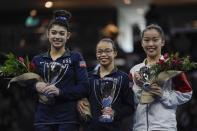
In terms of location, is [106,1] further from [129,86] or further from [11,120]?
[129,86]

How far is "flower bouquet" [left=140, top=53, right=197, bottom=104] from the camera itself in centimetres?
482

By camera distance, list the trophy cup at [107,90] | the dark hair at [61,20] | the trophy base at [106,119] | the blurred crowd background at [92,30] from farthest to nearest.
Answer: the blurred crowd background at [92,30] < the dark hair at [61,20] < the trophy cup at [107,90] < the trophy base at [106,119]

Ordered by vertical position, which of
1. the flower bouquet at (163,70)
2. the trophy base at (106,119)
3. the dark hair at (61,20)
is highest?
the dark hair at (61,20)

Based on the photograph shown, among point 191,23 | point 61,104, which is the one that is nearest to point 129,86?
point 61,104

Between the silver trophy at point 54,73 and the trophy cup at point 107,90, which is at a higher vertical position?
the silver trophy at point 54,73

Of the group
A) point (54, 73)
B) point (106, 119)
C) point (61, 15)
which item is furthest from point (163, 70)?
point (61, 15)

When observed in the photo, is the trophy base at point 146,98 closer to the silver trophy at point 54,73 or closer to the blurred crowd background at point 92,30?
the silver trophy at point 54,73

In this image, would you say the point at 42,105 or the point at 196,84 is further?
the point at 196,84

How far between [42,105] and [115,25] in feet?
25.5

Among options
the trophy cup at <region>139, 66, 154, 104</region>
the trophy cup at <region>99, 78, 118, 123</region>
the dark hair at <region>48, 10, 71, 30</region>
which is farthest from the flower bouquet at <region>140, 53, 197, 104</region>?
the dark hair at <region>48, 10, 71, 30</region>

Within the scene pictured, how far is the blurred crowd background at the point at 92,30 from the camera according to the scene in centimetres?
970

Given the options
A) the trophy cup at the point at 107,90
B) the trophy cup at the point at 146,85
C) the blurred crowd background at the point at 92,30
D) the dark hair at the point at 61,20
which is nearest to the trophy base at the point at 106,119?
the trophy cup at the point at 107,90

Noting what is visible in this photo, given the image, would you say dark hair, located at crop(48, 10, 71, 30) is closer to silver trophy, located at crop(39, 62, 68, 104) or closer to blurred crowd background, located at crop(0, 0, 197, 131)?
silver trophy, located at crop(39, 62, 68, 104)

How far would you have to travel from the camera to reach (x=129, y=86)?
5.05 m
